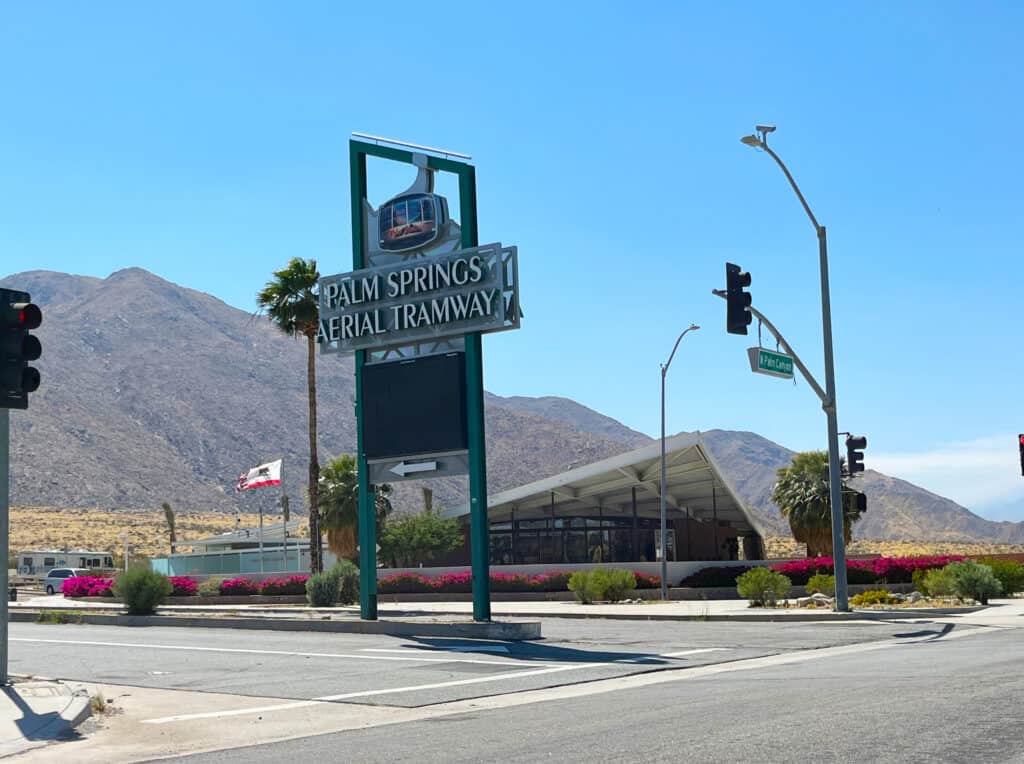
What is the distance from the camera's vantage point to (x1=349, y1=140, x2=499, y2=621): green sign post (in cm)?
2559

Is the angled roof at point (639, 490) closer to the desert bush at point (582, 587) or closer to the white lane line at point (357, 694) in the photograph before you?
the desert bush at point (582, 587)

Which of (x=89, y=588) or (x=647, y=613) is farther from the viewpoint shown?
(x=89, y=588)

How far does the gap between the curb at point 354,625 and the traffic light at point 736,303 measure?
7.48 metres

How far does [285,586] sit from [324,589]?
1498cm

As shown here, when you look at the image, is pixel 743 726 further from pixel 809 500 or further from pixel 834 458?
pixel 809 500

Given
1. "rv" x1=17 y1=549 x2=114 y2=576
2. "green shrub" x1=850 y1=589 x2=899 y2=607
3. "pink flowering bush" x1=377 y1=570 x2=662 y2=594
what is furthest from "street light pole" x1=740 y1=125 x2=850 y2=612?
"rv" x1=17 y1=549 x2=114 y2=576

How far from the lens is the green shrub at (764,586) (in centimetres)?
3441

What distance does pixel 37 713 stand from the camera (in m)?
13.1

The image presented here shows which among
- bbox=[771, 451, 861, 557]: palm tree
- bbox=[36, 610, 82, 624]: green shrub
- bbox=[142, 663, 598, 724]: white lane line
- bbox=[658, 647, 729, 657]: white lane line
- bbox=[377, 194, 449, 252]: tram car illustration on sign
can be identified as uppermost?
bbox=[377, 194, 449, 252]: tram car illustration on sign

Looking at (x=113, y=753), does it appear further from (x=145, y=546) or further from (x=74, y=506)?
(x=74, y=506)

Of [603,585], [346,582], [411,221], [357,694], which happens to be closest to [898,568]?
[603,585]

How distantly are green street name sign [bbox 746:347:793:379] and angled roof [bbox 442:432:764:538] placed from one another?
74.0 feet

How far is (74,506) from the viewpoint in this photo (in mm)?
151625

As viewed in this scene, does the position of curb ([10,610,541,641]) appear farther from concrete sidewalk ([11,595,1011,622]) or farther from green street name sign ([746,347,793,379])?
green street name sign ([746,347,793,379])
